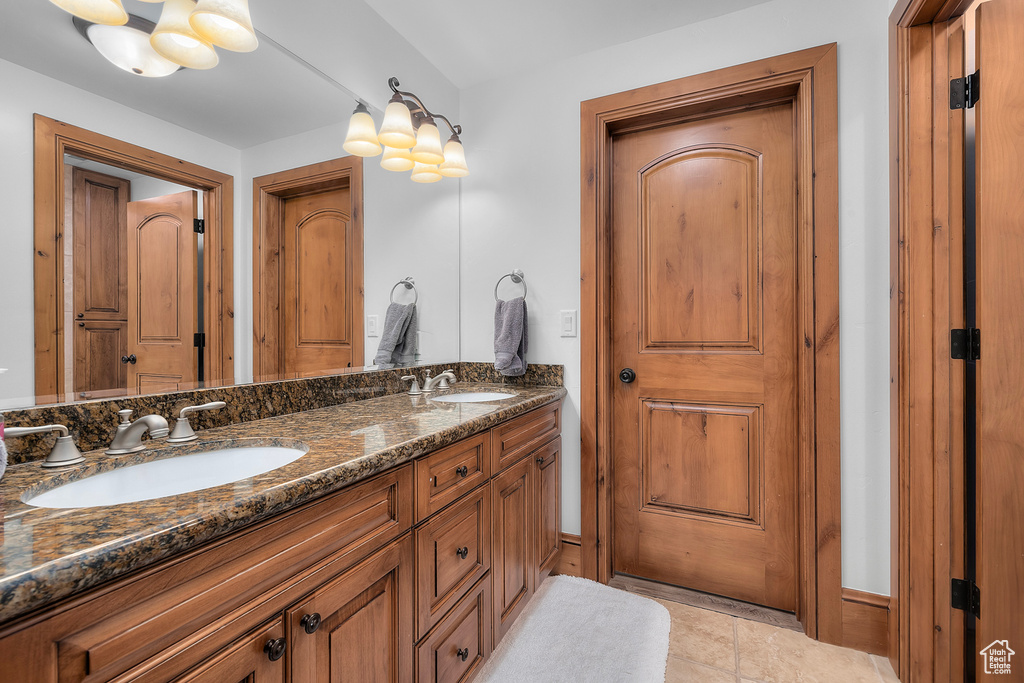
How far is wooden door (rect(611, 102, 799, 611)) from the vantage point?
5.88 feet

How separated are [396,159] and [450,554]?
1.48m

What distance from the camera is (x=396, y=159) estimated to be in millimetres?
1863

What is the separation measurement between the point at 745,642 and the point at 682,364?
40.1 inches

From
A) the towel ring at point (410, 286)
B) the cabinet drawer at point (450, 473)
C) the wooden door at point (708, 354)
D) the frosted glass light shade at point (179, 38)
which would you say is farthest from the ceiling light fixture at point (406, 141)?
the cabinet drawer at point (450, 473)

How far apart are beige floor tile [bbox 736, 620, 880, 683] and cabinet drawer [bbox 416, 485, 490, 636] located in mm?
965

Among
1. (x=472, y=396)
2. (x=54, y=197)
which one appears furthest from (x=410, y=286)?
(x=54, y=197)

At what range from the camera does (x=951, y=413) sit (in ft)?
4.42

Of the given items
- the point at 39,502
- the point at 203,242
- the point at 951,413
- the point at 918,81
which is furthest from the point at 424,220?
the point at 951,413

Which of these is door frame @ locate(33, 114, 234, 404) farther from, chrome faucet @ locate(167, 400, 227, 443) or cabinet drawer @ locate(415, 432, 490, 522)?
cabinet drawer @ locate(415, 432, 490, 522)

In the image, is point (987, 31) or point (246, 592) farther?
point (987, 31)

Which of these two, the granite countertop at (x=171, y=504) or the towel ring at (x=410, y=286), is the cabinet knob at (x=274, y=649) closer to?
the granite countertop at (x=171, y=504)

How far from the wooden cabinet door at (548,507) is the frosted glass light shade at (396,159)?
1266 millimetres

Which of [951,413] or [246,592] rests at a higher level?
[951,413]

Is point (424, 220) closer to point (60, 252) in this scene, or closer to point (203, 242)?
point (203, 242)
